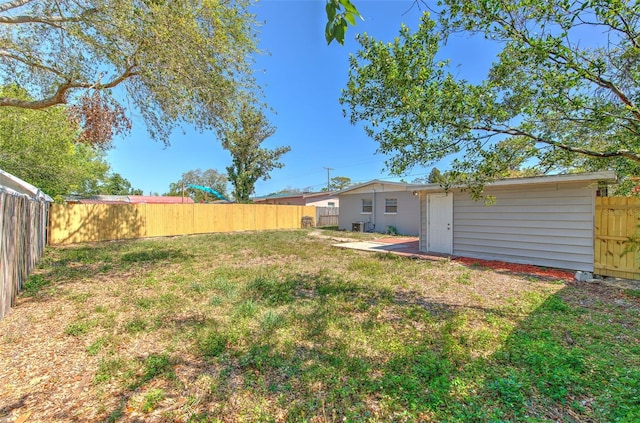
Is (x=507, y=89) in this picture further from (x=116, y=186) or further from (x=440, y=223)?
(x=116, y=186)

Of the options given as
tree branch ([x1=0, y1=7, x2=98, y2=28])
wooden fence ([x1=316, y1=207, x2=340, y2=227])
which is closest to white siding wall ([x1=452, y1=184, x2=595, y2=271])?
tree branch ([x1=0, y1=7, x2=98, y2=28])

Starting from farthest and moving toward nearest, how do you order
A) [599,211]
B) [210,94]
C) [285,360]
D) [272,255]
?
1. [272,255]
2. [210,94]
3. [599,211]
4. [285,360]

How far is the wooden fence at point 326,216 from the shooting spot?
21305mm

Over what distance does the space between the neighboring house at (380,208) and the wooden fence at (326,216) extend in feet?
11.6

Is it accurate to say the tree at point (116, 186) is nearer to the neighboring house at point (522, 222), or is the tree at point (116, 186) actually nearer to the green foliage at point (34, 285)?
the green foliage at point (34, 285)

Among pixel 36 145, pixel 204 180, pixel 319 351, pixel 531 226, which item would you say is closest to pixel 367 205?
pixel 531 226

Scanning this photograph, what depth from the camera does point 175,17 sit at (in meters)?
5.32

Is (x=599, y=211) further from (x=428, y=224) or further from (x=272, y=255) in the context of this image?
(x=272, y=255)

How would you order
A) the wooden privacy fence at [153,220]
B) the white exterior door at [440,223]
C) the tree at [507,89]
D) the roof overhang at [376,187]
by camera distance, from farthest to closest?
the roof overhang at [376,187]
the wooden privacy fence at [153,220]
the white exterior door at [440,223]
the tree at [507,89]

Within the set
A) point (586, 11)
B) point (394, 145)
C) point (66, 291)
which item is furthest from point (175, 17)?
point (586, 11)

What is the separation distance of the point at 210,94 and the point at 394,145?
474 centimetres

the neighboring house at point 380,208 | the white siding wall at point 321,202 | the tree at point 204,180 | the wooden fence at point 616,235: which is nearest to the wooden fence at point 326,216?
the white siding wall at point 321,202

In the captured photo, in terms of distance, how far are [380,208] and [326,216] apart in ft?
21.0

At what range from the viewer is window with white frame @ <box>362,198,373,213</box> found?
16536 millimetres
